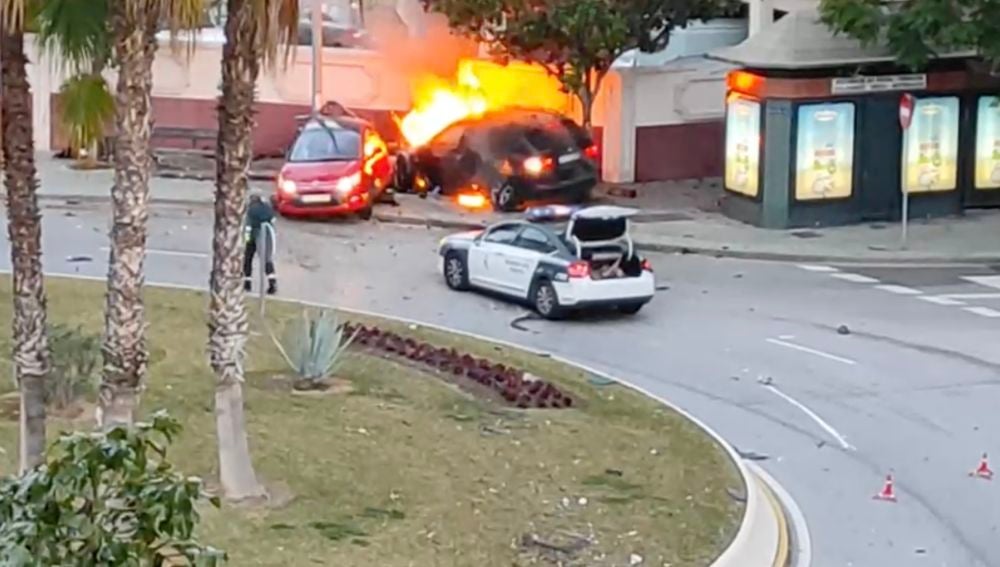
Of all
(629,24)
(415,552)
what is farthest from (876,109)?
(415,552)

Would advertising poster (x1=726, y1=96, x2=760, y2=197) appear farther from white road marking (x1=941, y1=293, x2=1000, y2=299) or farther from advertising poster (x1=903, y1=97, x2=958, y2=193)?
white road marking (x1=941, y1=293, x2=1000, y2=299)

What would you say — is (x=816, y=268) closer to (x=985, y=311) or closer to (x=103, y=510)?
(x=985, y=311)

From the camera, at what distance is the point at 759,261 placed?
98.6ft

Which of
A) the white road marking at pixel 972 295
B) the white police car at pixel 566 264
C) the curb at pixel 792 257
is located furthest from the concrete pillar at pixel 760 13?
the white police car at pixel 566 264

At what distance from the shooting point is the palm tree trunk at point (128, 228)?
13742 mm

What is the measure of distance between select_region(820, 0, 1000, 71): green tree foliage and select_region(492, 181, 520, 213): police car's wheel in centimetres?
592

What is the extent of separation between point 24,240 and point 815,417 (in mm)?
8872

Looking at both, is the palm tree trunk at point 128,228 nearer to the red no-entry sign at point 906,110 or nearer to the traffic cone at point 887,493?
the traffic cone at point 887,493

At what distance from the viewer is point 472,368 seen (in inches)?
817

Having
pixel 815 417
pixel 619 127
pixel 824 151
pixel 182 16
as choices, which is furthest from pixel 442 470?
pixel 619 127

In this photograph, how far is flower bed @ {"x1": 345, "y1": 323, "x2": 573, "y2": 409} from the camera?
64.6 feet

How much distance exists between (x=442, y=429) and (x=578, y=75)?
17227mm

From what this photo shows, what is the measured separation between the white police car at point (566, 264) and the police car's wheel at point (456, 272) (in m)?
0.15

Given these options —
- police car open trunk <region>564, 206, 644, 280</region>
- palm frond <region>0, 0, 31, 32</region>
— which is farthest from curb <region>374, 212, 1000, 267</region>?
palm frond <region>0, 0, 31, 32</region>
